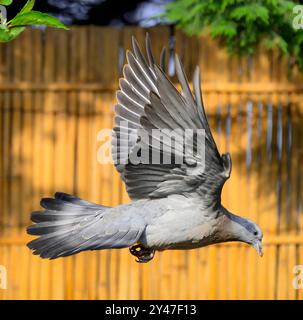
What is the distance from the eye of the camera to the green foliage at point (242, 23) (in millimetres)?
4180

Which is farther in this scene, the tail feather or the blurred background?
the blurred background

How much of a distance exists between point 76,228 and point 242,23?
2.56 metres

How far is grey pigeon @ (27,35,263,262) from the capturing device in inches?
→ 78.7

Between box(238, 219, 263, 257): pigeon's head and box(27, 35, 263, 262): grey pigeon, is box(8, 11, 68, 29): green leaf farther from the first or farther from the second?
box(238, 219, 263, 257): pigeon's head

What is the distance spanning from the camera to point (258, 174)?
4.79 metres

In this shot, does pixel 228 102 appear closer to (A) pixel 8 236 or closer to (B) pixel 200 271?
(B) pixel 200 271

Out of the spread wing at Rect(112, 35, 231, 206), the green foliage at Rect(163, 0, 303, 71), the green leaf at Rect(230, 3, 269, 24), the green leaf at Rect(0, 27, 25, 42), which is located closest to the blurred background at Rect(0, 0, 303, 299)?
the green foliage at Rect(163, 0, 303, 71)

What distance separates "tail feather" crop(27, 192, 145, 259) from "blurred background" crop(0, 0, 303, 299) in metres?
2.42

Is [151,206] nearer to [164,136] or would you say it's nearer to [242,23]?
[164,136]

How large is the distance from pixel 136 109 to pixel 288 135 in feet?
9.05

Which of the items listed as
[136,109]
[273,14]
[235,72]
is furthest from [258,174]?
[136,109]

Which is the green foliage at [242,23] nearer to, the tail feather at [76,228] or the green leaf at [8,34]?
the tail feather at [76,228]

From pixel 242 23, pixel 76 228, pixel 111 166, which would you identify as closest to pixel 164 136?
pixel 76 228

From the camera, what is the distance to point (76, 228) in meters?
2.15
